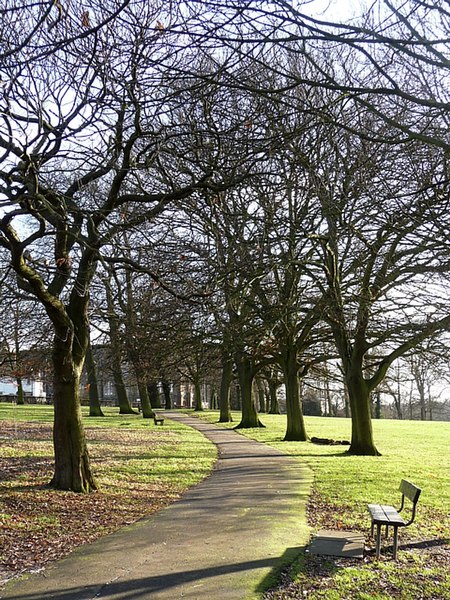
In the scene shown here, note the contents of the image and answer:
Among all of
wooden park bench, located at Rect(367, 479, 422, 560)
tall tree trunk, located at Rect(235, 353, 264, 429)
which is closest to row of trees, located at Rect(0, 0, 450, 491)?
wooden park bench, located at Rect(367, 479, 422, 560)

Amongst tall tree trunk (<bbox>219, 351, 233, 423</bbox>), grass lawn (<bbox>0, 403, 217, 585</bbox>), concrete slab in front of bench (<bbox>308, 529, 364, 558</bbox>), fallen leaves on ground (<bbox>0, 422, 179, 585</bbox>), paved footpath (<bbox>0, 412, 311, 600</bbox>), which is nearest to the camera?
paved footpath (<bbox>0, 412, 311, 600</bbox>)

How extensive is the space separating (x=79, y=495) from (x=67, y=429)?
3.84 feet

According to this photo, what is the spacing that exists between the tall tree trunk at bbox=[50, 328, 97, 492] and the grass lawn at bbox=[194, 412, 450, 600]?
4.17 metres

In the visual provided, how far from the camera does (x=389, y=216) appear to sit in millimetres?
9867

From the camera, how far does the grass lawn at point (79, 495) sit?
792 centimetres

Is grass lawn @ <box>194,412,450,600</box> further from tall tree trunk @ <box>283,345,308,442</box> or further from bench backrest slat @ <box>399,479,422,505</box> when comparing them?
tall tree trunk @ <box>283,345,308,442</box>

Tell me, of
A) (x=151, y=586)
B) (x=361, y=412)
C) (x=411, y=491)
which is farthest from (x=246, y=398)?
(x=151, y=586)

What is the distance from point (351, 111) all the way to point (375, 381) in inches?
465

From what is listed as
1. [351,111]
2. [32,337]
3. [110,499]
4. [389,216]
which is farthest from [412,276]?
[32,337]

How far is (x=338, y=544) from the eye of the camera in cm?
759

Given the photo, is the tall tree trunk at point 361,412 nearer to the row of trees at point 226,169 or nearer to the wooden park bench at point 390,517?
the row of trees at point 226,169

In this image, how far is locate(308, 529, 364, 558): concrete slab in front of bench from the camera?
7.36m

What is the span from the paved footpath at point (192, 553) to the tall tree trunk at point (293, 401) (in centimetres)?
1281

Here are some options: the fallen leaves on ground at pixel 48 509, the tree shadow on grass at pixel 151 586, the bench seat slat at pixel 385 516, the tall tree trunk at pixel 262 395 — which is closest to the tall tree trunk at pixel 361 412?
the fallen leaves on ground at pixel 48 509
